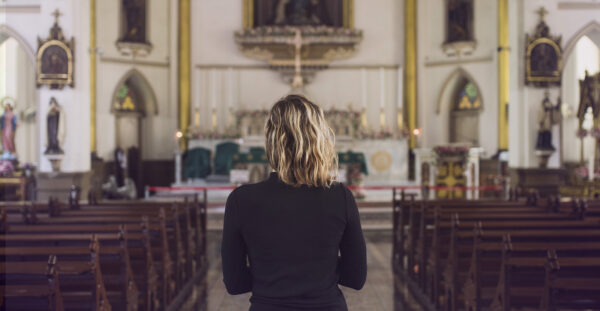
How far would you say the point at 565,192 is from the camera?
455 inches

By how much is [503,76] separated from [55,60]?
10.2 m

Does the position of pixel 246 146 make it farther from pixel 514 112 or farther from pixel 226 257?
pixel 226 257

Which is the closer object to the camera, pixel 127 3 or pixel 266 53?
pixel 127 3

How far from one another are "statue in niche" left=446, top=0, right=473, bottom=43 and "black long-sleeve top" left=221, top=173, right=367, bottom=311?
48.7 ft

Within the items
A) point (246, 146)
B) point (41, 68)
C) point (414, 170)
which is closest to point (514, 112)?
point (414, 170)

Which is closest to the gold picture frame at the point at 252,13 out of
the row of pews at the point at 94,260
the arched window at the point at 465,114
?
the arched window at the point at 465,114

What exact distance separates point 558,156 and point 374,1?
8.00m

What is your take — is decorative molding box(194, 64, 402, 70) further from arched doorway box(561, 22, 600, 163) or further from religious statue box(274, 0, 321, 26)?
arched doorway box(561, 22, 600, 163)

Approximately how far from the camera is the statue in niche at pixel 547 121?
1122 centimetres

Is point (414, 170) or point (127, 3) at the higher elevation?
point (127, 3)

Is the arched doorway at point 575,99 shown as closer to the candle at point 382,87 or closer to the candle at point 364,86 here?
the candle at point 382,87

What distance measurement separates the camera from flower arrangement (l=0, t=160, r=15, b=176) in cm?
1246

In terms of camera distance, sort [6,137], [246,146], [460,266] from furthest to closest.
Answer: [246,146] → [6,137] → [460,266]

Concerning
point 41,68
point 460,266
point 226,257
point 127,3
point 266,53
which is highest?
point 127,3
